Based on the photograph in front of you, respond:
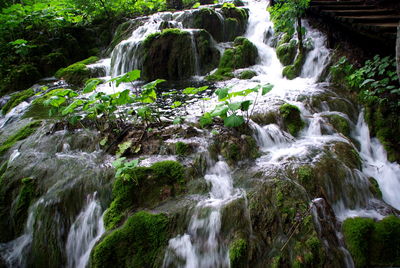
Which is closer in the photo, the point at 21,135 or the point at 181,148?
the point at 181,148

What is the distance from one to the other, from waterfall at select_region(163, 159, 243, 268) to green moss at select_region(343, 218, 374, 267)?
4.23 ft

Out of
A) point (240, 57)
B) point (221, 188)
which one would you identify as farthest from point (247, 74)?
point (221, 188)

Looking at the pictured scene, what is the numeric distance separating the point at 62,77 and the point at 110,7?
6.01 meters

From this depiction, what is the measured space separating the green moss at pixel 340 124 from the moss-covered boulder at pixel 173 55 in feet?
17.5

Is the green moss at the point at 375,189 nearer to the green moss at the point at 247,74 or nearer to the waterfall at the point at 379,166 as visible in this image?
the waterfall at the point at 379,166

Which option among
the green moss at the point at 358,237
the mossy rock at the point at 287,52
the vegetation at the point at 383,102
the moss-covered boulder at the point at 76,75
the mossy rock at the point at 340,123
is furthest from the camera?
the moss-covered boulder at the point at 76,75

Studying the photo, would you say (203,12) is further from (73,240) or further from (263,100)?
(73,240)

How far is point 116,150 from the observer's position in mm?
4121

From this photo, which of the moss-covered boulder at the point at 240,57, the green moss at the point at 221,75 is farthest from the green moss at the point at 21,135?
the moss-covered boulder at the point at 240,57

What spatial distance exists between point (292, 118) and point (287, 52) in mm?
4057

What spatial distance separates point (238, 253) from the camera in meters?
2.57

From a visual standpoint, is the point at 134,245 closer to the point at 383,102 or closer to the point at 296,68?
the point at 383,102

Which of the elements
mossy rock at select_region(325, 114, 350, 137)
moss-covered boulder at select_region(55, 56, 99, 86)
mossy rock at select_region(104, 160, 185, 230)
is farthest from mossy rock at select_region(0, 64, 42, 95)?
mossy rock at select_region(325, 114, 350, 137)

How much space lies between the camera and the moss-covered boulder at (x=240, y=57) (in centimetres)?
873
